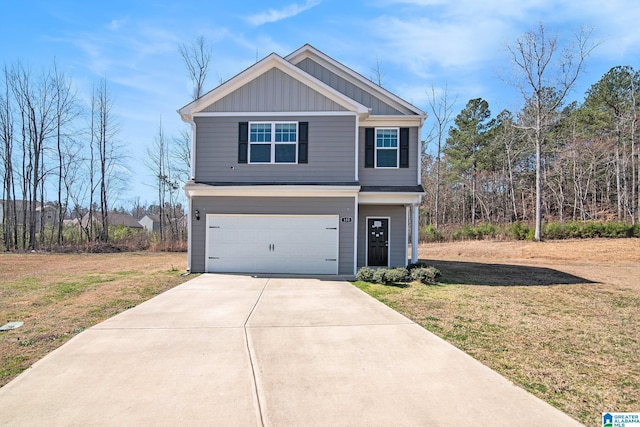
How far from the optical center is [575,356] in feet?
16.5

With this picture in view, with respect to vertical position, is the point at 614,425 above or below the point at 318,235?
below

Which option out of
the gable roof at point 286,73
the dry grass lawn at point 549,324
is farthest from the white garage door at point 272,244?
the gable roof at point 286,73

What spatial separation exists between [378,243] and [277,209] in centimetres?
417

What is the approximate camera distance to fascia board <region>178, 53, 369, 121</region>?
41.3 ft

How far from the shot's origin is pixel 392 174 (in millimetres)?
13375

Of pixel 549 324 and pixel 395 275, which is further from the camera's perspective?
pixel 395 275

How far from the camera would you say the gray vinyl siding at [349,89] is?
1381cm

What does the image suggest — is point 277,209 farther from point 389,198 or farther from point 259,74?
point 259,74

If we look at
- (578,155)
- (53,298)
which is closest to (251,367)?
(53,298)

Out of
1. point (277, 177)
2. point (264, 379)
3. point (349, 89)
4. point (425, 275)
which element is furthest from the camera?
point (349, 89)

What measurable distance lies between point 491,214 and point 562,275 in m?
29.4

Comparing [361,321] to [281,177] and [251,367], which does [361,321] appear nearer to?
[251,367]

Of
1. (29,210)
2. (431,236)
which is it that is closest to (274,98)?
(431,236)

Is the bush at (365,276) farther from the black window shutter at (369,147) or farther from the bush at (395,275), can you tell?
the black window shutter at (369,147)
